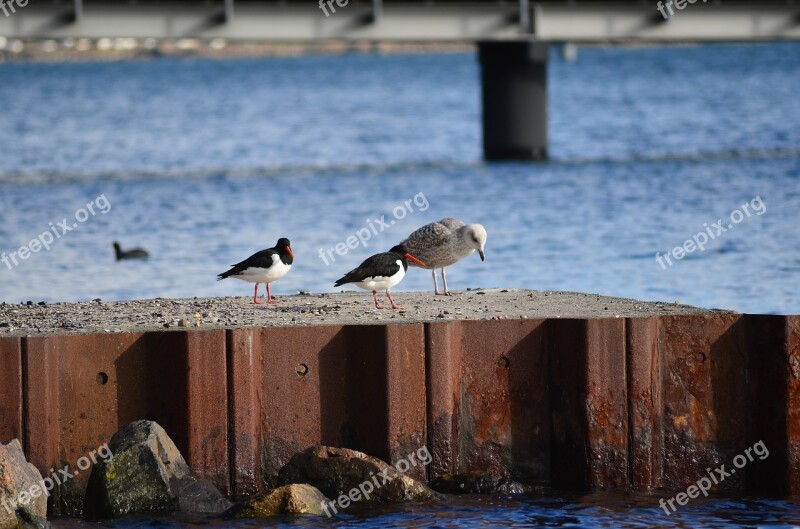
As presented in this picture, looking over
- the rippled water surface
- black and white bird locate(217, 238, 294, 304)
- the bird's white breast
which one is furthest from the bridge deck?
the rippled water surface

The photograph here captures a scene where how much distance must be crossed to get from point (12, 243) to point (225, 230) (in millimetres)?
5775

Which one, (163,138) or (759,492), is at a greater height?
(163,138)

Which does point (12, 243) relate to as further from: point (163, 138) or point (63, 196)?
point (163, 138)

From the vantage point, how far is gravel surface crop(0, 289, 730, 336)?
15.0 metres

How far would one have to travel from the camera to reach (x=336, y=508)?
1382cm

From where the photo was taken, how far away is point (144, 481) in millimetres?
13570

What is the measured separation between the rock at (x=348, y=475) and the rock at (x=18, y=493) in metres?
2.46

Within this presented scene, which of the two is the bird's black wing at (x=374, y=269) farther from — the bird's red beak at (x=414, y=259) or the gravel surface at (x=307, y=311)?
the bird's red beak at (x=414, y=259)

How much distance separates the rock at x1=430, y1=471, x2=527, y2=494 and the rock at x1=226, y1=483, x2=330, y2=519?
144 cm

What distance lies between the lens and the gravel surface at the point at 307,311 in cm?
1498

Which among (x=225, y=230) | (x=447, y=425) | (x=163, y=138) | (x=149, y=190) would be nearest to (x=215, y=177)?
(x=149, y=190)

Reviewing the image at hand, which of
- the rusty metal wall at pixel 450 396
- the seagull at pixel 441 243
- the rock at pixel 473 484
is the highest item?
the seagull at pixel 441 243

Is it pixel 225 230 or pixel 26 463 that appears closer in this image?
pixel 26 463

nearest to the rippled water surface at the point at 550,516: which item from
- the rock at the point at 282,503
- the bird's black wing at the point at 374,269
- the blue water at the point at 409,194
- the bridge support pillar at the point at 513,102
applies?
the rock at the point at 282,503
